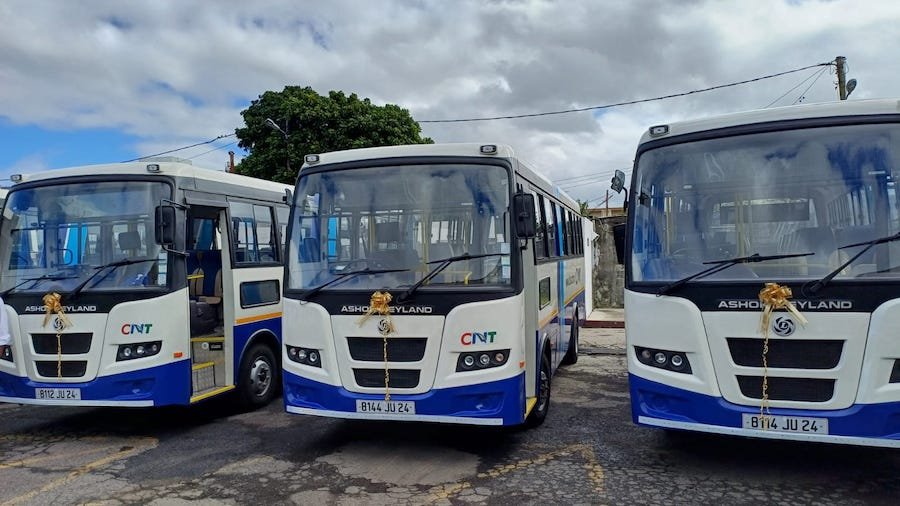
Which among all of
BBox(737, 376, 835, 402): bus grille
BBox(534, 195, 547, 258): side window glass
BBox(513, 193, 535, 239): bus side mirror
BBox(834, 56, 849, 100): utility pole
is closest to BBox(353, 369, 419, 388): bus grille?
BBox(513, 193, 535, 239): bus side mirror

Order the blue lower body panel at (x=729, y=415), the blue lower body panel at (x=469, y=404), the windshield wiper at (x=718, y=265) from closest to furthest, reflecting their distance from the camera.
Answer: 1. the blue lower body panel at (x=729, y=415)
2. the windshield wiper at (x=718, y=265)
3. the blue lower body panel at (x=469, y=404)

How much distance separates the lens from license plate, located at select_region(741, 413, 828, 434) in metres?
4.50

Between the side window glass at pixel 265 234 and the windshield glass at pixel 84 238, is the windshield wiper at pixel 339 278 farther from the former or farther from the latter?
the side window glass at pixel 265 234

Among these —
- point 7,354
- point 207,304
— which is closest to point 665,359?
point 207,304

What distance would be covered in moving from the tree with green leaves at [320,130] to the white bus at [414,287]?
17.4m

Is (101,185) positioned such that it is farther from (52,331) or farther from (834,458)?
(834,458)

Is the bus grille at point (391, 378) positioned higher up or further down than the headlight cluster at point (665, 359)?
further down

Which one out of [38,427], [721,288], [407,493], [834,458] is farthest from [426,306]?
[38,427]

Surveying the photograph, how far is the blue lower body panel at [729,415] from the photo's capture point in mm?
4363

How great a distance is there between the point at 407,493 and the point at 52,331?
13.0 ft

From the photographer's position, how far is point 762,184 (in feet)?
16.3

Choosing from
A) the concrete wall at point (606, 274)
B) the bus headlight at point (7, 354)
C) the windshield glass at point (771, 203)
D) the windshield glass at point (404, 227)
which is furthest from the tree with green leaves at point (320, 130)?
the windshield glass at point (771, 203)

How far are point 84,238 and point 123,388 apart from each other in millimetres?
1573

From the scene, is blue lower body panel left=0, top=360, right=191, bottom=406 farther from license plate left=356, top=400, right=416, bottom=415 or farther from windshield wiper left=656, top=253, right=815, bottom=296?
windshield wiper left=656, top=253, right=815, bottom=296
